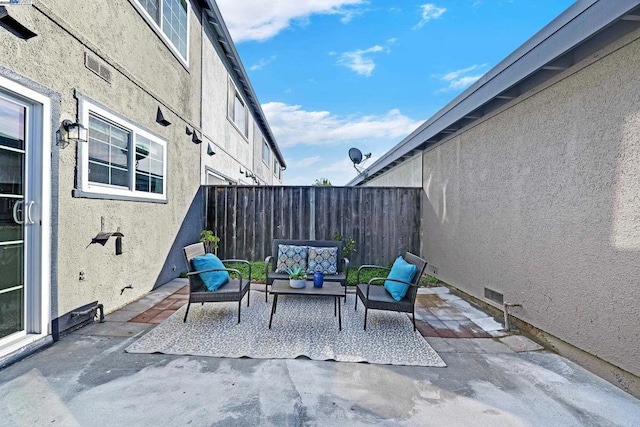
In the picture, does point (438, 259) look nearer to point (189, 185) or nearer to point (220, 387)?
point (220, 387)

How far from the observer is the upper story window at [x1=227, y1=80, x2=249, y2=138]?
9703 millimetres

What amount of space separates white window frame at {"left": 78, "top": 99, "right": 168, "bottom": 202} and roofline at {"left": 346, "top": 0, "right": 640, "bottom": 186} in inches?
205

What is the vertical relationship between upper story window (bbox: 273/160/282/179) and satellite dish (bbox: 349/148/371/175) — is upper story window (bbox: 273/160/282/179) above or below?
above

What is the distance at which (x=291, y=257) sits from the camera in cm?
556

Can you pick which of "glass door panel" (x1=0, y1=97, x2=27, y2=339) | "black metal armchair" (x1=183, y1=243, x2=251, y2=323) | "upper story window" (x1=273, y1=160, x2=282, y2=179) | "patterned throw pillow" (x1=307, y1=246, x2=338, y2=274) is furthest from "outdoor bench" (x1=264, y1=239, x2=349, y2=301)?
"upper story window" (x1=273, y1=160, x2=282, y2=179)

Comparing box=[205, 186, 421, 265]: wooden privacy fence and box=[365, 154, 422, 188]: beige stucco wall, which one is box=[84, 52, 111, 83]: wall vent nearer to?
box=[205, 186, 421, 265]: wooden privacy fence

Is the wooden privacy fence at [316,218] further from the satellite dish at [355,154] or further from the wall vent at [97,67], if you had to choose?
the satellite dish at [355,154]

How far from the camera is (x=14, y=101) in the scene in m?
2.89

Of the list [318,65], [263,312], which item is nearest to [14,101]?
[263,312]

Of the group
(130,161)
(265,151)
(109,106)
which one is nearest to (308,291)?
(130,161)

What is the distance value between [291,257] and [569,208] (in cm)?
404

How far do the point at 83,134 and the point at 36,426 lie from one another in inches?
116

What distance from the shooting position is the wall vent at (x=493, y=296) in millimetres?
4395

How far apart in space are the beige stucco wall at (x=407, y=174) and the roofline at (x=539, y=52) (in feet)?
6.32
